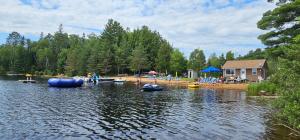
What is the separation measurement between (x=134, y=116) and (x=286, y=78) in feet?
42.4

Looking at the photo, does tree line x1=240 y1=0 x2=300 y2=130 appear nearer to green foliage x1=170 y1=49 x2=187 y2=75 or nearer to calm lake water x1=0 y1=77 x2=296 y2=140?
calm lake water x1=0 y1=77 x2=296 y2=140

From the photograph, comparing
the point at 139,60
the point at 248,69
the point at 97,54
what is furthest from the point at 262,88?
the point at 97,54

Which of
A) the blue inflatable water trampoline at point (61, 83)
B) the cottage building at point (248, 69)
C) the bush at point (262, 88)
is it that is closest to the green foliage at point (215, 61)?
the cottage building at point (248, 69)

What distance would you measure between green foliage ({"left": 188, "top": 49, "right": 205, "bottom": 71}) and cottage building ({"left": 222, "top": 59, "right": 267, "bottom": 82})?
14118 mm

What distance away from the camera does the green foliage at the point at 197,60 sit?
84.1 metres

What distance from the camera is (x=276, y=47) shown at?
120 ft

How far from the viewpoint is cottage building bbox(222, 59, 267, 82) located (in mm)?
64438

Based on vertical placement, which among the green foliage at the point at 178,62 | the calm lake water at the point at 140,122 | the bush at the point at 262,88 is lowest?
the calm lake water at the point at 140,122

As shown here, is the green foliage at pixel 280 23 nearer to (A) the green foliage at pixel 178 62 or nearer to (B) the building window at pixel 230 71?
(B) the building window at pixel 230 71

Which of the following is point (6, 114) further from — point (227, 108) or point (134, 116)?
point (227, 108)

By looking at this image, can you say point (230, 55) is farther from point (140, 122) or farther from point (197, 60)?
point (140, 122)

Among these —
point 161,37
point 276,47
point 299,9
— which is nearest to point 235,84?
point 276,47

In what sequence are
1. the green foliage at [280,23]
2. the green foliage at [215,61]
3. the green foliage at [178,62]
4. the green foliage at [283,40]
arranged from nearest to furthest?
the green foliage at [283,40], the green foliage at [280,23], the green foliage at [215,61], the green foliage at [178,62]

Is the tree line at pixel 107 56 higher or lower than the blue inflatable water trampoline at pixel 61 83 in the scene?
higher
